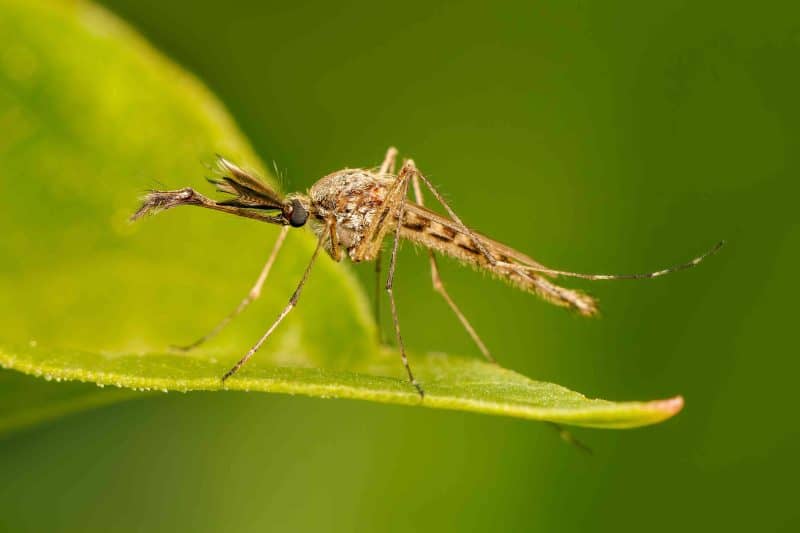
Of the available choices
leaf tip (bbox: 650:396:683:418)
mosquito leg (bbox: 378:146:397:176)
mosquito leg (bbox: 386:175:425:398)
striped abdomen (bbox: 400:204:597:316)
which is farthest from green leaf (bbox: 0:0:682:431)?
leaf tip (bbox: 650:396:683:418)

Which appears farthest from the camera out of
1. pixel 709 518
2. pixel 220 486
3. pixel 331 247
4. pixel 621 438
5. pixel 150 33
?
pixel 150 33

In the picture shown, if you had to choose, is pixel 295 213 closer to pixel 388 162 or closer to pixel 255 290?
pixel 255 290

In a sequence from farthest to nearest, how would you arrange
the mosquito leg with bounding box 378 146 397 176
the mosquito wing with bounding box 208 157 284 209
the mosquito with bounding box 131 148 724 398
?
1. the mosquito leg with bounding box 378 146 397 176
2. the mosquito with bounding box 131 148 724 398
3. the mosquito wing with bounding box 208 157 284 209

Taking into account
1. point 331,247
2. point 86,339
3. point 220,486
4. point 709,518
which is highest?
point 331,247

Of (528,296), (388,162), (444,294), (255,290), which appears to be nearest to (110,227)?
(255,290)

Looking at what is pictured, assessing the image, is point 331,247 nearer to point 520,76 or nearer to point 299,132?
point 299,132

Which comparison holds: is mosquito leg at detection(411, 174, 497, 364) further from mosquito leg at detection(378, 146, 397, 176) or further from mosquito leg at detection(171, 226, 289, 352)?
mosquito leg at detection(171, 226, 289, 352)

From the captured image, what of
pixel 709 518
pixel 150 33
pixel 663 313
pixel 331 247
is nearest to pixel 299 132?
pixel 331 247

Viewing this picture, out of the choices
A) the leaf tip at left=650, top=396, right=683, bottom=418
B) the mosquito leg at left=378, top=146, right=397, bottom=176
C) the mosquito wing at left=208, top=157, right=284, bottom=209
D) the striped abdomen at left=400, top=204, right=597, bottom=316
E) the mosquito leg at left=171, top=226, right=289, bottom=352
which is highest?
the mosquito leg at left=378, top=146, right=397, bottom=176
